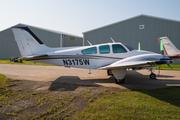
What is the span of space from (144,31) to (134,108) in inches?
702

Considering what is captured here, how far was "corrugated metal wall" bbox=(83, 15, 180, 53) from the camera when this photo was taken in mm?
17891

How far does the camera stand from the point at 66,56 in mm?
7562

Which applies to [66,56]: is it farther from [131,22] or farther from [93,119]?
[131,22]

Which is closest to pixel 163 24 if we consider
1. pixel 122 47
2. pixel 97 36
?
pixel 97 36

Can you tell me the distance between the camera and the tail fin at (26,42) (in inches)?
299

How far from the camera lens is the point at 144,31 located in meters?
18.8

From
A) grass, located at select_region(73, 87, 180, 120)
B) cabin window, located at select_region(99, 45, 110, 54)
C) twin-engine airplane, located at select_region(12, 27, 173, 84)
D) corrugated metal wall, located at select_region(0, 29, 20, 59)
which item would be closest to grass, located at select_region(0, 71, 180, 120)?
grass, located at select_region(73, 87, 180, 120)

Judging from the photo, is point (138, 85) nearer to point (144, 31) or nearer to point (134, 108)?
point (134, 108)

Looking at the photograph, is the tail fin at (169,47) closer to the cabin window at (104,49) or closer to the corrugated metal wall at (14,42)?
the cabin window at (104,49)

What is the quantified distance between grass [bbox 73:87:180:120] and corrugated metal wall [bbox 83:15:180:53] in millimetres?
15660

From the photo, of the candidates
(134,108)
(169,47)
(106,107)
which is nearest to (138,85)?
(134,108)

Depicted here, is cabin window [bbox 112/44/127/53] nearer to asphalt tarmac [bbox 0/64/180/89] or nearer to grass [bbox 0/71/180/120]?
asphalt tarmac [bbox 0/64/180/89]

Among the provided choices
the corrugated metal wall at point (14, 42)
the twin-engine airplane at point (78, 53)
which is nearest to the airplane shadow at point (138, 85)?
the twin-engine airplane at point (78, 53)

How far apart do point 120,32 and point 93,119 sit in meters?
18.3
